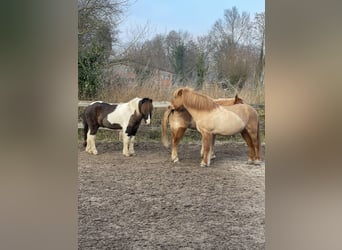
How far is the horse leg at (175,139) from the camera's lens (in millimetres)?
1966

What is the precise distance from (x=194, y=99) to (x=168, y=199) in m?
0.59

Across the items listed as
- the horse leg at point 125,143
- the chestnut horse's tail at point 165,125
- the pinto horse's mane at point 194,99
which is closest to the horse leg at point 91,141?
the horse leg at point 125,143

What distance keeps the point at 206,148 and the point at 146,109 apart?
41 cm

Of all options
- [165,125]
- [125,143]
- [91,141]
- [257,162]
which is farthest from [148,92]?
[257,162]

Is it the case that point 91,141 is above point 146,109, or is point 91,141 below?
below

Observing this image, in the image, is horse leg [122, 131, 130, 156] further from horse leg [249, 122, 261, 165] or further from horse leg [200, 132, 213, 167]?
horse leg [249, 122, 261, 165]

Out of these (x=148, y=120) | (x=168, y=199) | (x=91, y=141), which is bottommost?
(x=168, y=199)

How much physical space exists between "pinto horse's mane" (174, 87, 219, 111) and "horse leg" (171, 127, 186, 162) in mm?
154

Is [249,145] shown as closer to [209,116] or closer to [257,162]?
[257,162]

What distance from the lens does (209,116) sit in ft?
6.43
